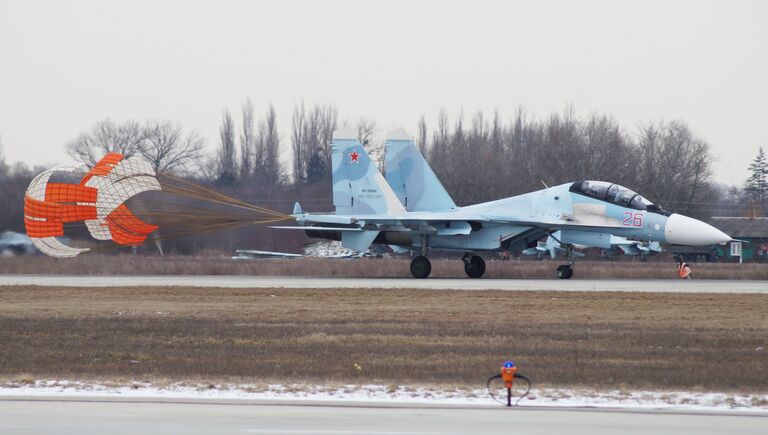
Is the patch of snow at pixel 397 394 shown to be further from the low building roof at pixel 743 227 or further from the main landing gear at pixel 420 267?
the low building roof at pixel 743 227

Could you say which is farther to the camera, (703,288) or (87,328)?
(703,288)

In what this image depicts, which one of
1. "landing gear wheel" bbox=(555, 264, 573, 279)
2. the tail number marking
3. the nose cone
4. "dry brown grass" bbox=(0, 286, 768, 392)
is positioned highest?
the tail number marking

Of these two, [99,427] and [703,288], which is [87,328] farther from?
[703,288]

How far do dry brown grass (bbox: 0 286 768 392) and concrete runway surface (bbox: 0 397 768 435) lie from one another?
148cm

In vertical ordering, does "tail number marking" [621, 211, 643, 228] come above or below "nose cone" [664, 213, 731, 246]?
above

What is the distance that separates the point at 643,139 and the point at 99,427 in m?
54.6

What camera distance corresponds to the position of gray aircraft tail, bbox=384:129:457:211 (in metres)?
31.9

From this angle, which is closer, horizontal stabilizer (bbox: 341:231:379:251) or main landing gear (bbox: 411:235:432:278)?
main landing gear (bbox: 411:235:432:278)

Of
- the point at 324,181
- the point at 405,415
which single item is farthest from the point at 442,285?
the point at 324,181

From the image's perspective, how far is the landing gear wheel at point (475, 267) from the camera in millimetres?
30391

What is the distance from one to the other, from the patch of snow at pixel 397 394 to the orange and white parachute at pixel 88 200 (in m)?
17.0

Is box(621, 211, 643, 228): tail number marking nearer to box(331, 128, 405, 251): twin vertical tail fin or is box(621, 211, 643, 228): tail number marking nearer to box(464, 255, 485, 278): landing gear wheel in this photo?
box(464, 255, 485, 278): landing gear wheel

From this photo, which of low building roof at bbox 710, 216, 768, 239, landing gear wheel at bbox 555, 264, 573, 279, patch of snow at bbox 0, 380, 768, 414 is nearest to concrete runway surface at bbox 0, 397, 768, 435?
patch of snow at bbox 0, 380, 768, 414

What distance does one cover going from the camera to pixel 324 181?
6025cm
